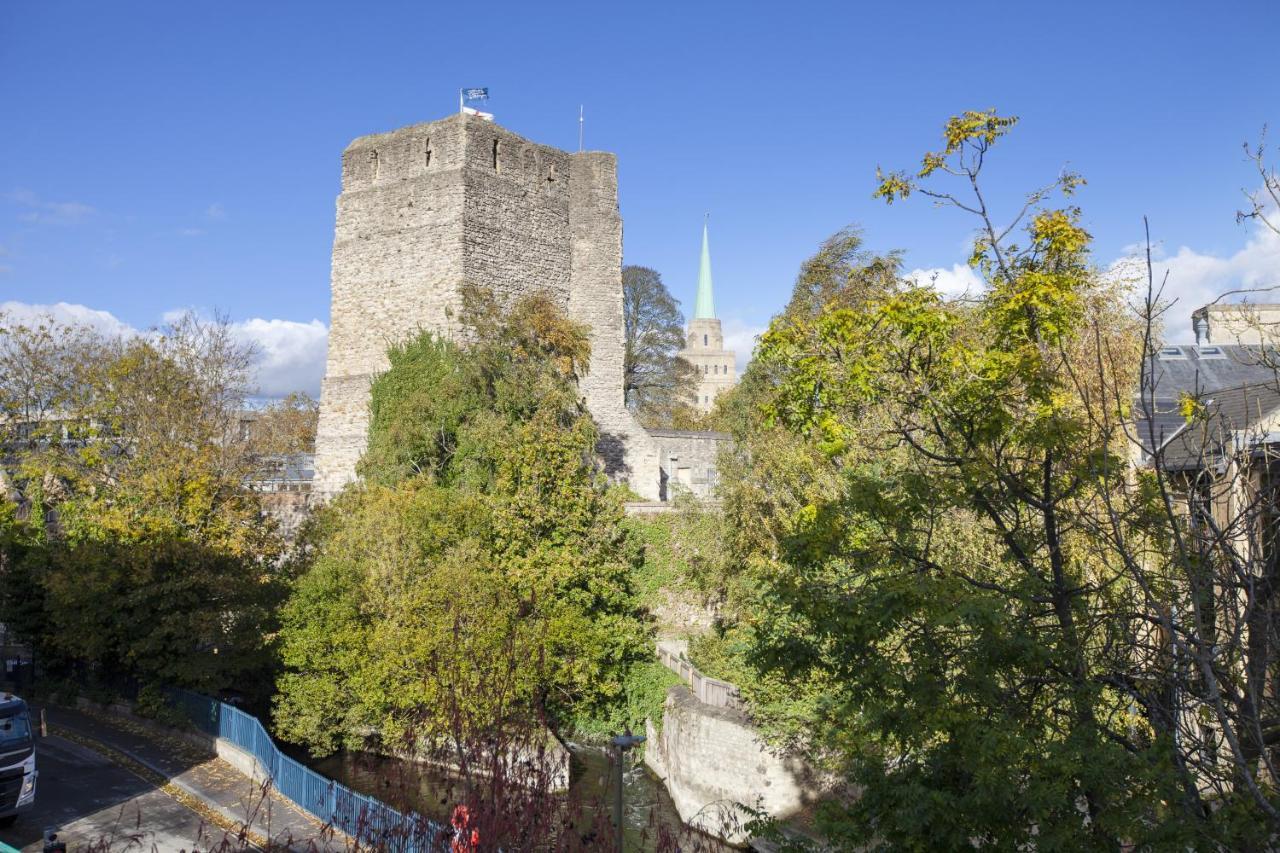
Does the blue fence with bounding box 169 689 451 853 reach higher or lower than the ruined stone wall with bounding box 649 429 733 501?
lower

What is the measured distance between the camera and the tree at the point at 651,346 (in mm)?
45031

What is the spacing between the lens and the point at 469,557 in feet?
60.6

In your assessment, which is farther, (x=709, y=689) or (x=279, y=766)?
(x=709, y=689)

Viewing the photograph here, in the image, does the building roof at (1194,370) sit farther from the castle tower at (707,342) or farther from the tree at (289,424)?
the castle tower at (707,342)

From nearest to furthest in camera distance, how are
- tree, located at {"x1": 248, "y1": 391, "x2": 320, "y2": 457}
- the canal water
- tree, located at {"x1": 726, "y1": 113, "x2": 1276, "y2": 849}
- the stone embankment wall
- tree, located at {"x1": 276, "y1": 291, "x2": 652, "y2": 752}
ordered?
tree, located at {"x1": 726, "y1": 113, "x2": 1276, "y2": 849}, the stone embankment wall, the canal water, tree, located at {"x1": 276, "y1": 291, "x2": 652, "y2": 752}, tree, located at {"x1": 248, "y1": 391, "x2": 320, "y2": 457}

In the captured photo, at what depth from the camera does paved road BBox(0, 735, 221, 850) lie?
12430 millimetres

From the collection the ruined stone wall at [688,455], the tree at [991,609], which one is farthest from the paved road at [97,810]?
the ruined stone wall at [688,455]

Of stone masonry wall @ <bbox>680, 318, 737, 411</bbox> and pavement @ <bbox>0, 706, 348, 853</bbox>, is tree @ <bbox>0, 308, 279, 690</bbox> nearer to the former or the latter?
pavement @ <bbox>0, 706, 348, 853</bbox>

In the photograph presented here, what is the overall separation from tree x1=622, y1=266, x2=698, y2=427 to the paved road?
3108 cm

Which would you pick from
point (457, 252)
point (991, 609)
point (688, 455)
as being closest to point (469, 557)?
point (457, 252)

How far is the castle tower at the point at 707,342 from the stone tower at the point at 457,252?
57.7m

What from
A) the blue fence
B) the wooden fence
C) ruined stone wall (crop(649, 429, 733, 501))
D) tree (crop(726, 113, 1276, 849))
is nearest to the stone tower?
ruined stone wall (crop(649, 429, 733, 501))

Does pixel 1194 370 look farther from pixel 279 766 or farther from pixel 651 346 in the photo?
pixel 651 346

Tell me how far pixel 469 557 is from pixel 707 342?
2866 inches
